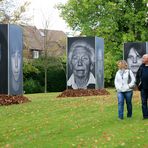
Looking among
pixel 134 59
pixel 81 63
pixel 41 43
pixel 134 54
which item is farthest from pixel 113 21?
pixel 41 43

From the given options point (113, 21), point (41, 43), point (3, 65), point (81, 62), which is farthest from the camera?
point (41, 43)

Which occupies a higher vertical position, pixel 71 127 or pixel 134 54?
pixel 134 54

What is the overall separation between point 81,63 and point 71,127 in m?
15.6

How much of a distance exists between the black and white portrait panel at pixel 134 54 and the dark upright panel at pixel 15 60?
35.7 feet

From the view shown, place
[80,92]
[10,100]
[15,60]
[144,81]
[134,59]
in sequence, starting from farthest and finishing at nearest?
[134,59], [80,92], [15,60], [10,100], [144,81]

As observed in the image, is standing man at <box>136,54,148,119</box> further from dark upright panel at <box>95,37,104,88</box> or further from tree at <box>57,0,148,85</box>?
tree at <box>57,0,148,85</box>

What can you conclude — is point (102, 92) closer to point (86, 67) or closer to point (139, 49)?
point (86, 67)

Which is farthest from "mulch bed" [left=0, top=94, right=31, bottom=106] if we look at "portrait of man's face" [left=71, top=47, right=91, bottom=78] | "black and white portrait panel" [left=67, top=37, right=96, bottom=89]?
"portrait of man's face" [left=71, top=47, right=91, bottom=78]

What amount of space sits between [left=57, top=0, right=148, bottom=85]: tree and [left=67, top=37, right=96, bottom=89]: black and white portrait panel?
16.7 metres

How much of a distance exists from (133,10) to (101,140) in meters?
37.1

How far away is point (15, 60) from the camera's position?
995 inches

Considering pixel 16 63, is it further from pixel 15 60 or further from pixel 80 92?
pixel 80 92

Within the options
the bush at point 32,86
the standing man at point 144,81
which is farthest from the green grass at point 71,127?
the bush at point 32,86

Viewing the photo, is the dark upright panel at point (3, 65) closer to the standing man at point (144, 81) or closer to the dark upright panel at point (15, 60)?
the dark upright panel at point (15, 60)
